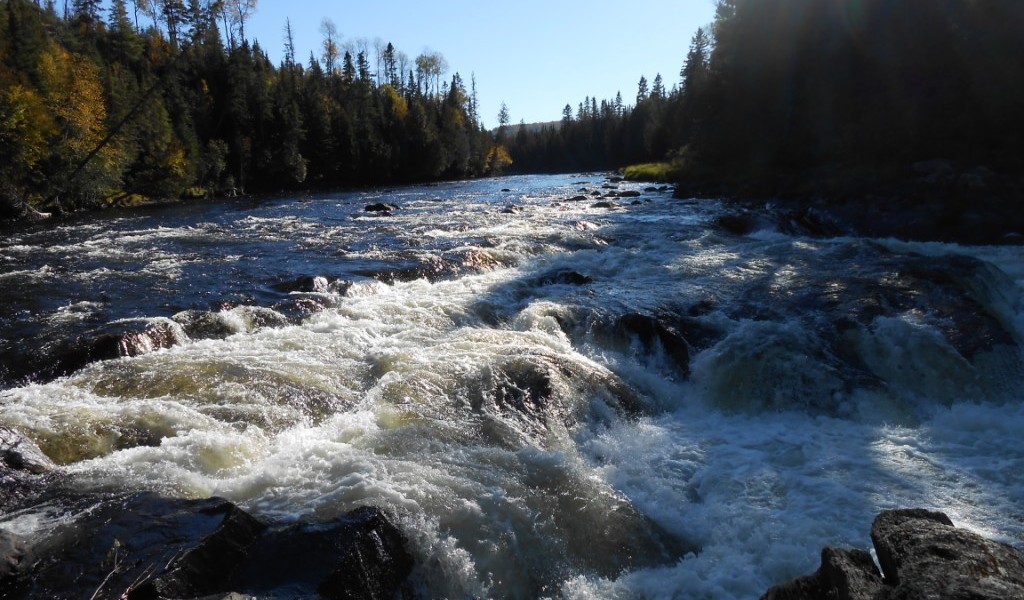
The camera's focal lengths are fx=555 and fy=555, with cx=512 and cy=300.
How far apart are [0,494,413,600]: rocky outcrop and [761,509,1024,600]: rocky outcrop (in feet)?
9.35

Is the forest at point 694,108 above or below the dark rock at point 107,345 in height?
above

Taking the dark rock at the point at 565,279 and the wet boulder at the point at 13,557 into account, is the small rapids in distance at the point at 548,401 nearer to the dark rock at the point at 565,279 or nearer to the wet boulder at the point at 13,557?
the dark rock at the point at 565,279

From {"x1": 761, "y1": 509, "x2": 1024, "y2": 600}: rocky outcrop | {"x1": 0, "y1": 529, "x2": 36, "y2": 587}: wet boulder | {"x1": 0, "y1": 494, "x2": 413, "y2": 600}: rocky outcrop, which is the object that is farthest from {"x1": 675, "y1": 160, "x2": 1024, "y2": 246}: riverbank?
{"x1": 0, "y1": 529, "x2": 36, "y2": 587}: wet boulder

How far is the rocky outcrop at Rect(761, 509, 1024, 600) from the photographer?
2.75m

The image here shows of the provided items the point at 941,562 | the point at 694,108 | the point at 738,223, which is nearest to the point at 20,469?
the point at 941,562

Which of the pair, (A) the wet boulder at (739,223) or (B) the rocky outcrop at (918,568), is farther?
(A) the wet boulder at (739,223)

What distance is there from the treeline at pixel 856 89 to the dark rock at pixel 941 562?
26.7 m

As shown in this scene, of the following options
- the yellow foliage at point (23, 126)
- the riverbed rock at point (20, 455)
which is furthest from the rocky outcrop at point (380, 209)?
the riverbed rock at point (20, 455)

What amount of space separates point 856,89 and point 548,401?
34430mm

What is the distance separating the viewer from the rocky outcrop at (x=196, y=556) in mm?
3652

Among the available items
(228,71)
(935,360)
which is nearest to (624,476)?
(935,360)

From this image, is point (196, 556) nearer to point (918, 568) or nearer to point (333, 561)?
point (333, 561)

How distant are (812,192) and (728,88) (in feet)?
59.0

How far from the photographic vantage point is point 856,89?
32.4 meters
